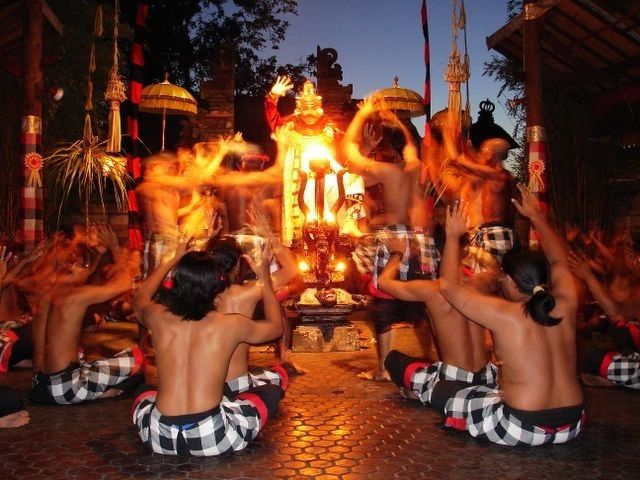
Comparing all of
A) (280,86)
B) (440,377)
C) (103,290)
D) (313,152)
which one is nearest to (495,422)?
(440,377)

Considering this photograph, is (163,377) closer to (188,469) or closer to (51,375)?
(188,469)

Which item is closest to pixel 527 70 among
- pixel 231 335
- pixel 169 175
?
pixel 169 175

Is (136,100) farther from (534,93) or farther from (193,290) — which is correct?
(193,290)

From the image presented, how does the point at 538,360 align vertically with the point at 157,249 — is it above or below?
below

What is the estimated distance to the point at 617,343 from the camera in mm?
5410

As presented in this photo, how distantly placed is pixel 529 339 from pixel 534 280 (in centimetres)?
31

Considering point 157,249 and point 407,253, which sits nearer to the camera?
point 407,253

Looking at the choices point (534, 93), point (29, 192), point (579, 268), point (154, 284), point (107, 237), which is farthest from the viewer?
point (29, 192)

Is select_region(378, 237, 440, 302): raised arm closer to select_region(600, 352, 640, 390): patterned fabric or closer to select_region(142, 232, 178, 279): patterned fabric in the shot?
select_region(600, 352, 640, 390): patterned fabric

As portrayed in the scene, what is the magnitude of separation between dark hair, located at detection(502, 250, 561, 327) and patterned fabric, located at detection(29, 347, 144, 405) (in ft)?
9.16

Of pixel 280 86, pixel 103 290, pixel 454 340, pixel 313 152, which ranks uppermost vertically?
pixel 280 86

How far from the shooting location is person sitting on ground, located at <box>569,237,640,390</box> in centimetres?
472

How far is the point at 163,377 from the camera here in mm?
3281

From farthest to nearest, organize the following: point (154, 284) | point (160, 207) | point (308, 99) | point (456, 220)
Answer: point (308, 99) → point (160, 207) → point (154, 284) → point (456, 220)
